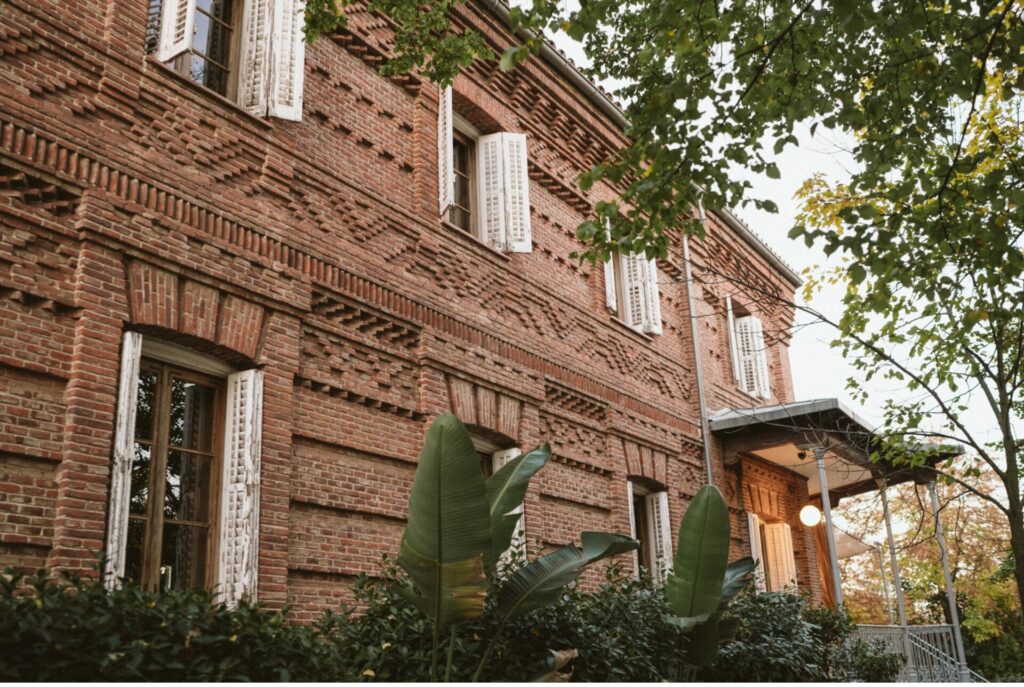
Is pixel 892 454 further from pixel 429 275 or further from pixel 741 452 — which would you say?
pixel 429 275

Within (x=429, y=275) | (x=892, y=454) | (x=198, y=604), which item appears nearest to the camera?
(x=198, y=604)

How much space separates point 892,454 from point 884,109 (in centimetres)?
616

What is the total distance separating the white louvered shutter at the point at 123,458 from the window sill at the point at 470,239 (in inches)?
169

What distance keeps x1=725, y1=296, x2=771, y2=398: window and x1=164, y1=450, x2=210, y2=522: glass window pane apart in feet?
41.4

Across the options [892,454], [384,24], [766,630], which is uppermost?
[384,24]

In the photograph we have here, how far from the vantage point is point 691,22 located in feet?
21.9

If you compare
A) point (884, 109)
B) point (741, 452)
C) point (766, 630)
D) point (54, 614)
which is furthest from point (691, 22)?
point (741, 452)

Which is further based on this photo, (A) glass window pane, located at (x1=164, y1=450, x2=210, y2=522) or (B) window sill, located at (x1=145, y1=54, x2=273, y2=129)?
(B) window sill, located at (x1=145, y1=54, x2=273, y2=129)

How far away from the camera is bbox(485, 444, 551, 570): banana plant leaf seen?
21.7 feet

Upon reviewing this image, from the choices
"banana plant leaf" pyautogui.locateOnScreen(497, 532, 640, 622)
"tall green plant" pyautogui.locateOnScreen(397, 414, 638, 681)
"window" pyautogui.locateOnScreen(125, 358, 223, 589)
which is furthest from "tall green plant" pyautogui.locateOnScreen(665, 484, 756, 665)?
"window" pyautogui.locateOnScreen(125, 358, 223, 589)

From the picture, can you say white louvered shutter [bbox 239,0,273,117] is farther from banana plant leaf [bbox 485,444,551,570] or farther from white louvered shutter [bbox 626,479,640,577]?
white louvered shutter [bbox 626,479,640,577]

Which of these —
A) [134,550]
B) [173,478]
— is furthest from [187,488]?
[134,550]

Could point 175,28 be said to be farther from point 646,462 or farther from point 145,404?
point 646,462

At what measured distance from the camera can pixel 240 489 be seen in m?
7.21
